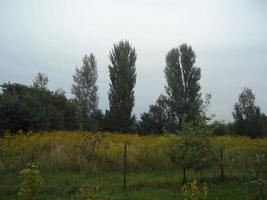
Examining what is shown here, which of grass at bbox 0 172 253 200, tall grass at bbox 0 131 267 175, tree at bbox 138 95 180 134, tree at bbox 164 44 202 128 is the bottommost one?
grass at bbox 0 172 253 200

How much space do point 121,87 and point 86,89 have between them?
8470 mm

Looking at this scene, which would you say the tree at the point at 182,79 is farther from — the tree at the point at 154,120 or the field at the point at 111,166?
the field at the point at 111,166

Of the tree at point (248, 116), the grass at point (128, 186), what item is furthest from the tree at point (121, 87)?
the grass at point (128, 186)

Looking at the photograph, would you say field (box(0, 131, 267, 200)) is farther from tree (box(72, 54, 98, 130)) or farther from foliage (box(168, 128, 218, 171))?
tree (box(72, 54, 98, 130))

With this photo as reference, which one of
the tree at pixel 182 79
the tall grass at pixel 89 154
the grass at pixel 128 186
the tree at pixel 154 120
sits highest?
the tree at pixel 182 79

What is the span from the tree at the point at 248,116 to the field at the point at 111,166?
70.7 ft

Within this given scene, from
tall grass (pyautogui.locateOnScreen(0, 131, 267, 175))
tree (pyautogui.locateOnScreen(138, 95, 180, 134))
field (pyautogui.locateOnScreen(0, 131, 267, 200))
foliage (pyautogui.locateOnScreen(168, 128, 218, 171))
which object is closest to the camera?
field (pyautogui.locateOnScreen(0, 131, 267, 200))

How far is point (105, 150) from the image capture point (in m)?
16.1

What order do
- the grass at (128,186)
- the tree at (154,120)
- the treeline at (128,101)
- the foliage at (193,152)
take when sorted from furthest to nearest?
the tree at (154,120) < the treeline at (128,101) < the foliage at (193,152) < the grass at (128,186)

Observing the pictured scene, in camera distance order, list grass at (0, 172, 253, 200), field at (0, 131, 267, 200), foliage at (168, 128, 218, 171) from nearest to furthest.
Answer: grass at (0, 172, 253, 200), field at (0, 131, 267, 200), foliage at (168, 128, 218, 171)

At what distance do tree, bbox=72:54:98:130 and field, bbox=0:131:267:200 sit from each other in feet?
83.7

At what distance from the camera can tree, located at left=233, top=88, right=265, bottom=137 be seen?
39.5m

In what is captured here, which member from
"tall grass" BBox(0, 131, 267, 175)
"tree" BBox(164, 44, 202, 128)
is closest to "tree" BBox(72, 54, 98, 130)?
"tree" BBox(164, 44, 202, 128)

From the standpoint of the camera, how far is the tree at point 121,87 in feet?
130
